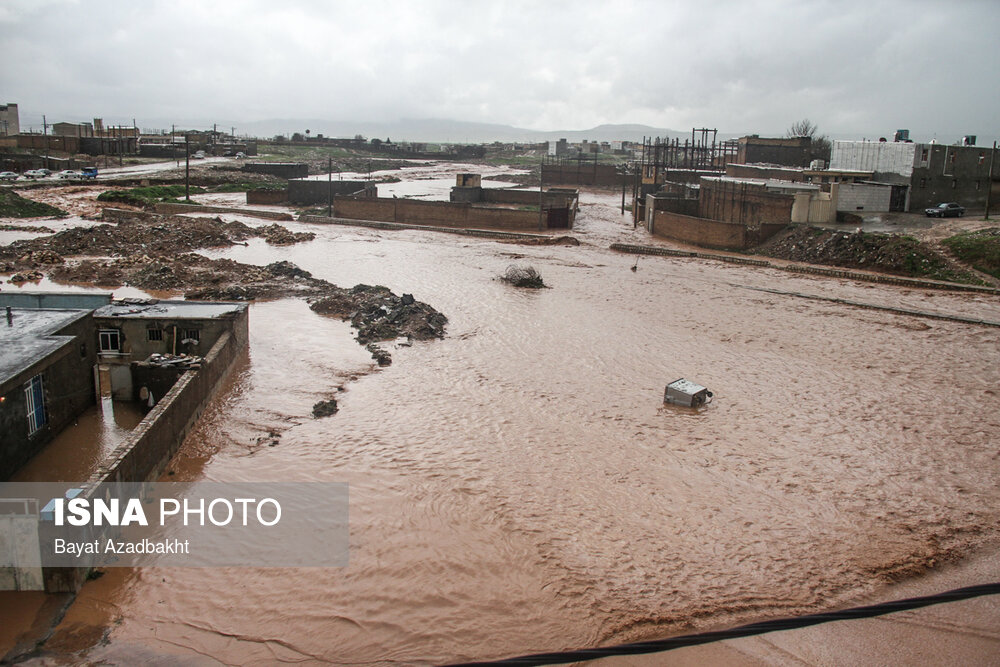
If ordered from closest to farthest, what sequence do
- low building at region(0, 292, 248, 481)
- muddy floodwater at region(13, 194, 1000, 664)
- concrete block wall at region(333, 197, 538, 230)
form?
1. muddy floodwater at region(13, 194, 1000, 664)
2. low building at region(0, 292, 248, 481)
3. concrete block wall at region(333, 197, 538, 230)

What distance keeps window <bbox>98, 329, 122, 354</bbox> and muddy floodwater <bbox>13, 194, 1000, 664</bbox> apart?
254cm

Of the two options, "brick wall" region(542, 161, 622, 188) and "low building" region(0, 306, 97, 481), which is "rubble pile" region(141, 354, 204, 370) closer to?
"low building" region(0, 306, 97, 481)

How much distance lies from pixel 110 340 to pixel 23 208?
29003 millimetres

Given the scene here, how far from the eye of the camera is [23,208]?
37.6m

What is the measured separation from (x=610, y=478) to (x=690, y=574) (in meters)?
2.59

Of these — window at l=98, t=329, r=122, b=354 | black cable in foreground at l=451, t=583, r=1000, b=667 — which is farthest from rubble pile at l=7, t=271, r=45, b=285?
black cable in foreground at l=451, t=583, r=1000, b=667

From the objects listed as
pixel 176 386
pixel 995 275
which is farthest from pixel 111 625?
pixel 995 275

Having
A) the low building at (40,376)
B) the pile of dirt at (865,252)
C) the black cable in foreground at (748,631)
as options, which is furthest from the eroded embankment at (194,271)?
the pile of dirt at (865,252)

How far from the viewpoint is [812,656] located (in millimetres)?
7277

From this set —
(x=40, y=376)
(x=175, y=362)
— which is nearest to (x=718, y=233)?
(x=175, y=362)

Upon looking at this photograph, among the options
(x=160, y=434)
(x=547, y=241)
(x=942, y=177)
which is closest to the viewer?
(x=160, y=434)

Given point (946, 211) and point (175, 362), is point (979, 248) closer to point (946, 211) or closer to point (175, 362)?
point (946, 211)

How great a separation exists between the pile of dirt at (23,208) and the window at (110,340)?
90.7 ft

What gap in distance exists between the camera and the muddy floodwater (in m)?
7.82
